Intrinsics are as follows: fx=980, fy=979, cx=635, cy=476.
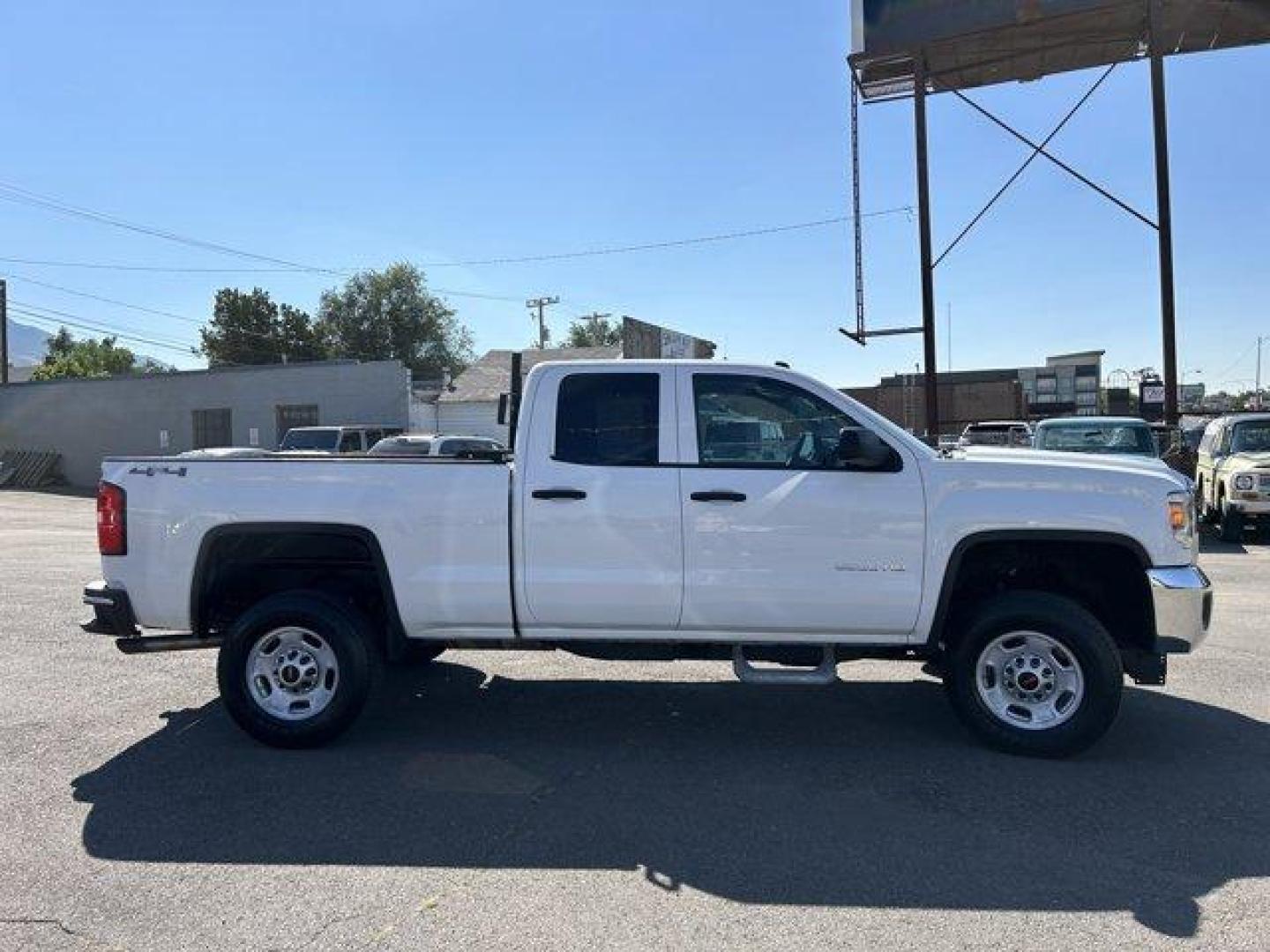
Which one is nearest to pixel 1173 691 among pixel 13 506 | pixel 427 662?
pixel 427 662

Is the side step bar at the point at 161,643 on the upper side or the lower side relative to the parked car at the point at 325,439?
lower

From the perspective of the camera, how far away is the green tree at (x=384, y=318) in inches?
2697

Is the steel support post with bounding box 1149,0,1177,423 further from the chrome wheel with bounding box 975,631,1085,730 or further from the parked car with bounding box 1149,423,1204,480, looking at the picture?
the chrome wheel with bounding box 975,631,1085,730

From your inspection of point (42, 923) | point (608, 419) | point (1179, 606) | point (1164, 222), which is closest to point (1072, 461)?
point (1179, 606)

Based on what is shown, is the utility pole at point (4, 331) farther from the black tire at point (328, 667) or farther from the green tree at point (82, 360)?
the black tire at point (328, 667)

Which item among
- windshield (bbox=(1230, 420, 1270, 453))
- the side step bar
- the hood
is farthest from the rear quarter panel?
windshield (bbox=(1230, 420, 1270, 453))

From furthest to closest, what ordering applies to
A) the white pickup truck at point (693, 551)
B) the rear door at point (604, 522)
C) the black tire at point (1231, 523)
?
the black tire at point (1231, 523) < the rear door at point (604, 522) < the white pickup truck at point (693, 551)

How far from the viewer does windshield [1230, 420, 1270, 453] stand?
1510 cm

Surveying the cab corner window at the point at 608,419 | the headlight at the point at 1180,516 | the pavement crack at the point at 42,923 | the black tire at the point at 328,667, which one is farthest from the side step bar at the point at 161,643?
the headlight at the point at 1180,516

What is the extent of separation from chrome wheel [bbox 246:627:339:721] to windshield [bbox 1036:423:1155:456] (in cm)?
1174

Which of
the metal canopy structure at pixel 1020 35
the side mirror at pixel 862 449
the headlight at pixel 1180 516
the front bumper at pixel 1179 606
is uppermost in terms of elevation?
the metal canopy structure at pixel 1020 35

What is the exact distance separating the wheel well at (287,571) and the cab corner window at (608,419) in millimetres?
1199

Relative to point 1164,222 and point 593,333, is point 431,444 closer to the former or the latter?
point 1164,222

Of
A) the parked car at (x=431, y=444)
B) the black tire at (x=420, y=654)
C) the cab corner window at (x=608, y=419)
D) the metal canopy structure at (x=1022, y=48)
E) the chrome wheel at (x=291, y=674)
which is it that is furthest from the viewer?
the metal canopy structure at (x=1022, y=48)
